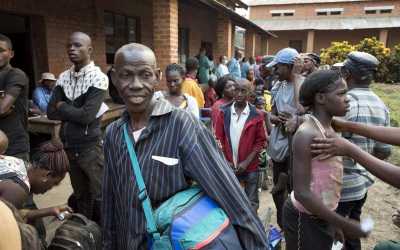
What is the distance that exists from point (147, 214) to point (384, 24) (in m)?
30.7

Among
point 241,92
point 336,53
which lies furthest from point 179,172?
point 336,53

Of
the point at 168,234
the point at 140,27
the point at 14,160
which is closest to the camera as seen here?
the point at 168,234

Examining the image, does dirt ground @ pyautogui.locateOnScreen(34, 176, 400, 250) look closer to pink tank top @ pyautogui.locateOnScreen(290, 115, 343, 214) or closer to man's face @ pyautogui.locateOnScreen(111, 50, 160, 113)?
pink tank top @ pyautogui.locateOnScreen(290, 115, 343, 214)

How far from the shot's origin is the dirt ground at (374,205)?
3540 mm

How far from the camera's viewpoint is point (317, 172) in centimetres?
187

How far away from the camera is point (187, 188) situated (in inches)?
54.2

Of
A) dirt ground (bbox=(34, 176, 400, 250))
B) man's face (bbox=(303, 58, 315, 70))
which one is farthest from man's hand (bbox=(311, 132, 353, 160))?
man's face (bbox=(303, 58, 315, 70))

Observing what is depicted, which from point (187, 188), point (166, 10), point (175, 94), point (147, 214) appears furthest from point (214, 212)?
point (166, 10)

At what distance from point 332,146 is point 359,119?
105 centimetres

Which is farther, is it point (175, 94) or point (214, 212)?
point (175, 94)

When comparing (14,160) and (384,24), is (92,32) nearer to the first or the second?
(14,160)

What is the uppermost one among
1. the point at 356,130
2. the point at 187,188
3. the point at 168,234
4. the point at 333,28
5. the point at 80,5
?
the point at 333,28

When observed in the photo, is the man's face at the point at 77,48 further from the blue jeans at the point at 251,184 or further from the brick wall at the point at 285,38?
the brick wall at the point at 285,38

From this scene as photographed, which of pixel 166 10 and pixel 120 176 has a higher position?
pixel 166 10
